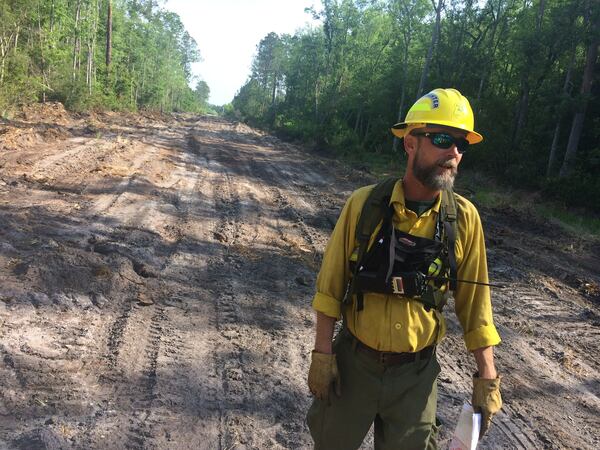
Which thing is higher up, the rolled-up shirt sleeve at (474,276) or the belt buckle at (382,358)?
the rolled-up shirt sleeve at (474,276)

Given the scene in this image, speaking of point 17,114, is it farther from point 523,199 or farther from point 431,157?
point 431,157

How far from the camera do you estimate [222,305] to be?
501 cm

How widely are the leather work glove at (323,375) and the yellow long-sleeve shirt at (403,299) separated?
0.18 meters

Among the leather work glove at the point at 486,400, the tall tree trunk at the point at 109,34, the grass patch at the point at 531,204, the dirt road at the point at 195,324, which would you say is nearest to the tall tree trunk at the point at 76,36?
the tall tree trunk at the point at 109,34

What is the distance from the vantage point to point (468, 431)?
2.00m

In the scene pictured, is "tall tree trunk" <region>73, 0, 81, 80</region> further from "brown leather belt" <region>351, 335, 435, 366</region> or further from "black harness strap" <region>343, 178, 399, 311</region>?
"brown leather belt" <region>351, 335, 435, 366</region>

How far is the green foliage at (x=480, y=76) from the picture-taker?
15141mm

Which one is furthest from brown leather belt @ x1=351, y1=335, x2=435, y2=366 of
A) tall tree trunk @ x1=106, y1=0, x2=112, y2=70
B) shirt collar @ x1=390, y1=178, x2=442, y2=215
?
tall tree trunk @ x1=106, y1=0, x2=112, y2=70

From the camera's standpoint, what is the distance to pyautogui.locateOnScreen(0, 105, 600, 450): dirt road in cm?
316

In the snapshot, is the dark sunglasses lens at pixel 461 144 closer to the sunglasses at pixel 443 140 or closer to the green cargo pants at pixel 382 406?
the sunglasses at pixel 443 140

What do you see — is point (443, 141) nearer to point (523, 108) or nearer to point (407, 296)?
point (407, 296)

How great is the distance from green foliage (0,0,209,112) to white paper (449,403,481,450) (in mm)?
19860

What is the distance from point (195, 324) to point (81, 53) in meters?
36.2

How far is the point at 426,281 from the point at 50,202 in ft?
24.2
